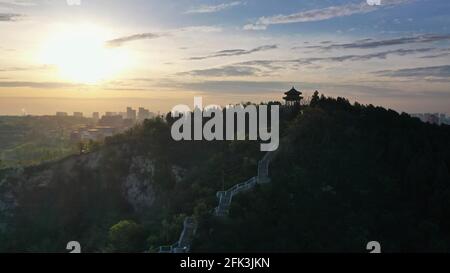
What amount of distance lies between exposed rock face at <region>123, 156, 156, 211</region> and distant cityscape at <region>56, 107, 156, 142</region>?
650 inches

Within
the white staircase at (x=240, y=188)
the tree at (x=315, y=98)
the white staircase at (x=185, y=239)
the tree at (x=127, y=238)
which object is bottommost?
the tree at (x=127, y=238)

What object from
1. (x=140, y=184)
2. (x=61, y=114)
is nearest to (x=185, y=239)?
(x=140, y=184)

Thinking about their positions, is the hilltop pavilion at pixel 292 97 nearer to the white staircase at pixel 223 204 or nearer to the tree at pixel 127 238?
the white staircase at pixel 223 204

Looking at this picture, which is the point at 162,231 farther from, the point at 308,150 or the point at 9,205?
the point at 9,205

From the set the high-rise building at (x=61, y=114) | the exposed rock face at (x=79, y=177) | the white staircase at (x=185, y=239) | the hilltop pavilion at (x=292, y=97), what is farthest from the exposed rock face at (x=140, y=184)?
the high-rise building at (x=61, y=114)

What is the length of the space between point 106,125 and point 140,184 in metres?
50.5

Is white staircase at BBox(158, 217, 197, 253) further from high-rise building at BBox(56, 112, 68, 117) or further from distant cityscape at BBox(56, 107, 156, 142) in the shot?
high-rise building at BBox(56, 112, 68, 117)

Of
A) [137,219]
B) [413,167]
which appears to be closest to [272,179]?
[413,167]

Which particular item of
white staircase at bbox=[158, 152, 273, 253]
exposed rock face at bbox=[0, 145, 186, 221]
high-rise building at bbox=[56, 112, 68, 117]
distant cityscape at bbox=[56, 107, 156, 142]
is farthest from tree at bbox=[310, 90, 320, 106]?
high-rise building at bbox=[56, 112, 68, 117]

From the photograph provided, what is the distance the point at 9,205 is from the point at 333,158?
19038mm

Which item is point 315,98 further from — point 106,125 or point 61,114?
point 61,114

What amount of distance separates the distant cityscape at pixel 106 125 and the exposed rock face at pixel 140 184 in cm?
1652

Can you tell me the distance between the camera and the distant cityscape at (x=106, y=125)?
61.1 m
